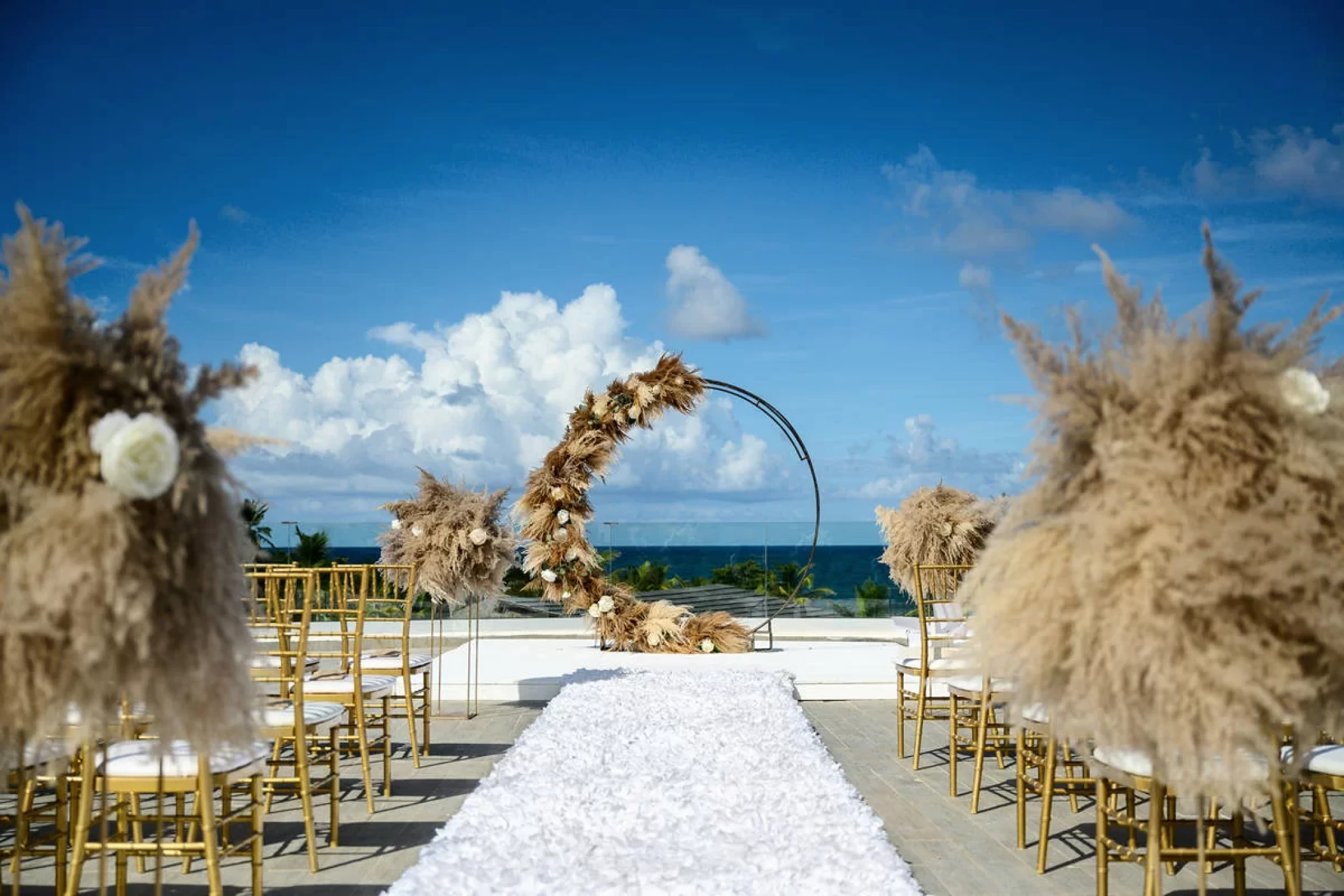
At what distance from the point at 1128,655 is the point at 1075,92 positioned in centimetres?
1496

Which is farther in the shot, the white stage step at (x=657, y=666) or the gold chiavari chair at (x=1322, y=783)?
the white stage step at (x=657, y=666)

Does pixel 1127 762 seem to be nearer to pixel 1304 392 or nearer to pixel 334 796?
pixel 1304 392

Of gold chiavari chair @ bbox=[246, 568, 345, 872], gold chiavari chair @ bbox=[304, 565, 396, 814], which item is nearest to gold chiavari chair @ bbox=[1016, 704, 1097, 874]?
gold chiavari chair @ bbox=[246, 568, 345, 872]

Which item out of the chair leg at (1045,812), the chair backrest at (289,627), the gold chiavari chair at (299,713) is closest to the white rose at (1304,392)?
the chair leg at (1045,812)

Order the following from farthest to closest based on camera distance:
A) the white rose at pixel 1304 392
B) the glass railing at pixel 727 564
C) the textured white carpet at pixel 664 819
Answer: the glass railing at pixel 727 564 → the textured white carpet at pixel 664 819 → the white rose at pixel 1304 392

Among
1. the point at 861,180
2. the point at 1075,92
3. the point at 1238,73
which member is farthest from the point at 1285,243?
the point at 861,180

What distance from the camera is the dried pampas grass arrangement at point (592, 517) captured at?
8828 mm

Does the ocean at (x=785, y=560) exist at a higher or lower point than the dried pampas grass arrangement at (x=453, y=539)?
lower

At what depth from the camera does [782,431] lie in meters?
9.75

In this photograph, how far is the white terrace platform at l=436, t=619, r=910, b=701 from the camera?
292 inches

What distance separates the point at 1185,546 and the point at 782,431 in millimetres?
8054

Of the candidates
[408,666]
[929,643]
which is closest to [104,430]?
[408,666]

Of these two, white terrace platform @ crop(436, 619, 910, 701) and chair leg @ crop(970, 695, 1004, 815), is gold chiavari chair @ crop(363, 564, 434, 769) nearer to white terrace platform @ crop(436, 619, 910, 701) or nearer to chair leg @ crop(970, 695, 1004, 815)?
white terrace platform @ crop(436, 619, 910, 701)

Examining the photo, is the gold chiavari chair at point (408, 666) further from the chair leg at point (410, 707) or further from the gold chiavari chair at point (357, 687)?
the gold chiavari chair at point (357, 687)
